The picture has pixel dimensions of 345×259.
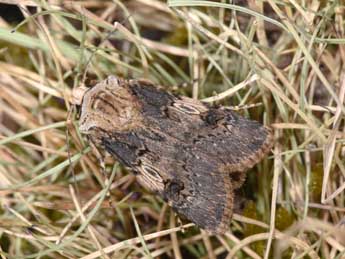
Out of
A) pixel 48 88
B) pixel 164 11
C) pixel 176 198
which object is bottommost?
pixel 176 198

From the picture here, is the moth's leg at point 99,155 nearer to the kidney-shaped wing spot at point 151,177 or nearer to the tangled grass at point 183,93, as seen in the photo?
the tangled grass at point 183,93

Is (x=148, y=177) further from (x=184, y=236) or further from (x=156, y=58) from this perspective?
(x=156, y=58)

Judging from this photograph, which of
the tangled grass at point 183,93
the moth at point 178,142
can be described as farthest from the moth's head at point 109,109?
the tangled grass at point 183,93

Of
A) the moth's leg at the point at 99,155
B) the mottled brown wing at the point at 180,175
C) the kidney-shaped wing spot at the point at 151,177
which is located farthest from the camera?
the moth's leg at the point at 99,155

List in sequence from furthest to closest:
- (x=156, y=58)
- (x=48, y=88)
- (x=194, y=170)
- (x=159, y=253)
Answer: (x=156, y=58) → (x=48, y=88) → (x=159, y=253) → (x=194, y=170)

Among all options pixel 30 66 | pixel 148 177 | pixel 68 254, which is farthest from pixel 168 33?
pixel 68 254

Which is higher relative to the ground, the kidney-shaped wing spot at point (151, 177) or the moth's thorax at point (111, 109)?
the moth's thorax at point (111, 109)

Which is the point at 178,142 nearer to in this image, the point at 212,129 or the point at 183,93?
the point at 212,129

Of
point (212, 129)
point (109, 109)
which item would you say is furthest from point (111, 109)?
point (212, 129)
